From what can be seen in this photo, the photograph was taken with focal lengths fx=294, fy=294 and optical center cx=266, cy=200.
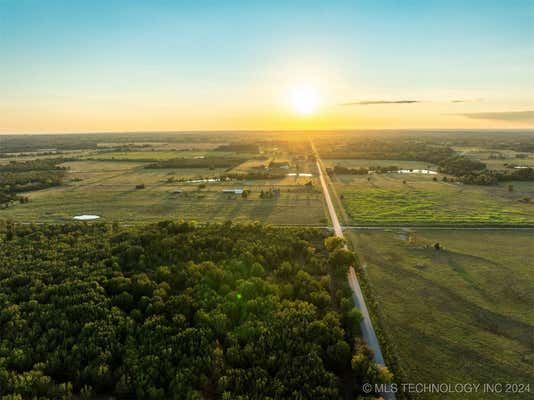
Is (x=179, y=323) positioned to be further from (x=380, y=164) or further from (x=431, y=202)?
(x=380, y=164)

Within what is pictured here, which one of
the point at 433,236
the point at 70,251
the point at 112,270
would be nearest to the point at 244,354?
the point at 112,270

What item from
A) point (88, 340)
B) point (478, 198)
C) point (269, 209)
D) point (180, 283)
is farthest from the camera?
point (478, 198)

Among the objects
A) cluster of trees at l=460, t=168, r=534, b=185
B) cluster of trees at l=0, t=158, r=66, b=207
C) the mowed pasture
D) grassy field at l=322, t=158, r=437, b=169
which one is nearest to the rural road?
the mowed pasture

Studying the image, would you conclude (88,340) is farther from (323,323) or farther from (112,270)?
(323,323)

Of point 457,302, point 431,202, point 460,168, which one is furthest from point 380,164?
point 457,302

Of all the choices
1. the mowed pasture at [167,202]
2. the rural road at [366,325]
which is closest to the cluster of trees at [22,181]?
the mowed pasture at [167,202]

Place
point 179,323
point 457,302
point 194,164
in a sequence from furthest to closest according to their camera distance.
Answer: point 194,164, point 457,302, point 179,323

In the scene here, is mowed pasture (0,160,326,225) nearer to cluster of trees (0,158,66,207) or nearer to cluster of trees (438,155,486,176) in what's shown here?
cluster of trees (0,158,66,207)

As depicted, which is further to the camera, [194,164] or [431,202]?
[194,164]
